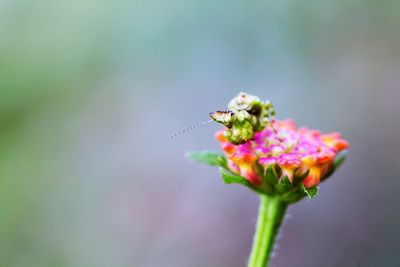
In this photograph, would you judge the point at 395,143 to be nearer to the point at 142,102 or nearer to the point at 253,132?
the point at 142,102

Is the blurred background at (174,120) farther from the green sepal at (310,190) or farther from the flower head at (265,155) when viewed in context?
the green sepal at (310,190)

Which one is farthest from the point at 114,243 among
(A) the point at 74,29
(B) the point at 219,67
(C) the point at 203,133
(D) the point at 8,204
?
(A) the point at 74,29

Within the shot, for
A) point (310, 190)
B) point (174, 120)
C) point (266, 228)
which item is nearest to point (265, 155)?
point (310, 190)

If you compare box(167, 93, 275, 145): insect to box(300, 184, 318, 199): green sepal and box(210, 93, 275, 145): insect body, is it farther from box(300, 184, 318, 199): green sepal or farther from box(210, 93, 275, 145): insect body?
box(300, 184, 318, 199): green sepal

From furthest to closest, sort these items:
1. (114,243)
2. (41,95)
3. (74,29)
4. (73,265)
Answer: (74,29) < (41,95) < (114,243) < (73,265)

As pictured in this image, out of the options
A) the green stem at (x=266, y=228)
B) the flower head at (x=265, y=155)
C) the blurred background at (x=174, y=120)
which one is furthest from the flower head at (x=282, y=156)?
the blurred background at (x=174, y=120)

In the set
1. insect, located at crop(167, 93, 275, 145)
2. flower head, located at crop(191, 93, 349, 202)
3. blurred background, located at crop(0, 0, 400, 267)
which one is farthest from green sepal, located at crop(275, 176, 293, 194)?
blurred background, located at crop(0, 0, 400, 267)
